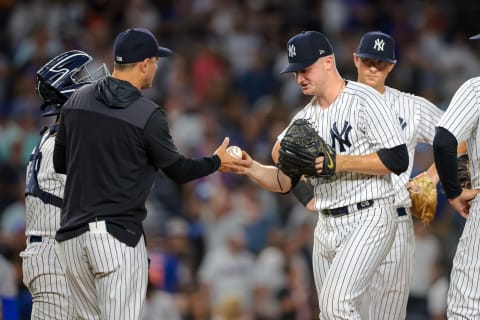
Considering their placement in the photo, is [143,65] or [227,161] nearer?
[143,65]

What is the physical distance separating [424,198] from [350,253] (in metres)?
Answer: 1.05

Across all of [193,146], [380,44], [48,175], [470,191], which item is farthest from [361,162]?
[193,146]

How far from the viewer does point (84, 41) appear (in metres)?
14.9

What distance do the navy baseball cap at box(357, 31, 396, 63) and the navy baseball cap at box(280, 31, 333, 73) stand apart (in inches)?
29.6

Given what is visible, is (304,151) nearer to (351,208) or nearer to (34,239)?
(351,208)

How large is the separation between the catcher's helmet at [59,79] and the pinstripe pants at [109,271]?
1.09 meters

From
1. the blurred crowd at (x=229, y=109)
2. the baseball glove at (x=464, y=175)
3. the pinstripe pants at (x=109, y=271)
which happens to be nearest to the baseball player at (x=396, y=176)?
the baseball glove at (x=464, y=175)

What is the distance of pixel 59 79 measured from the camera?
670cm

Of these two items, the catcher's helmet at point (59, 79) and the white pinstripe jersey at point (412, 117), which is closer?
the catcher's helmet at point (59, 79)

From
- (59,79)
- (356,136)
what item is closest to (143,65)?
(59,79)

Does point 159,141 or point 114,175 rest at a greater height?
point 159,141

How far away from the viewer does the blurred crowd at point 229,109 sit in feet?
34.9

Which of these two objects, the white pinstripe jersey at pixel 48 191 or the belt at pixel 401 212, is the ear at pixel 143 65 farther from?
the belt at pixel 401 212

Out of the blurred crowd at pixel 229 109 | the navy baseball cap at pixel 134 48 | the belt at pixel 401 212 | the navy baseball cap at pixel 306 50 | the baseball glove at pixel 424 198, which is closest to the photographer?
the navy baseball cap at pixel 134 48
